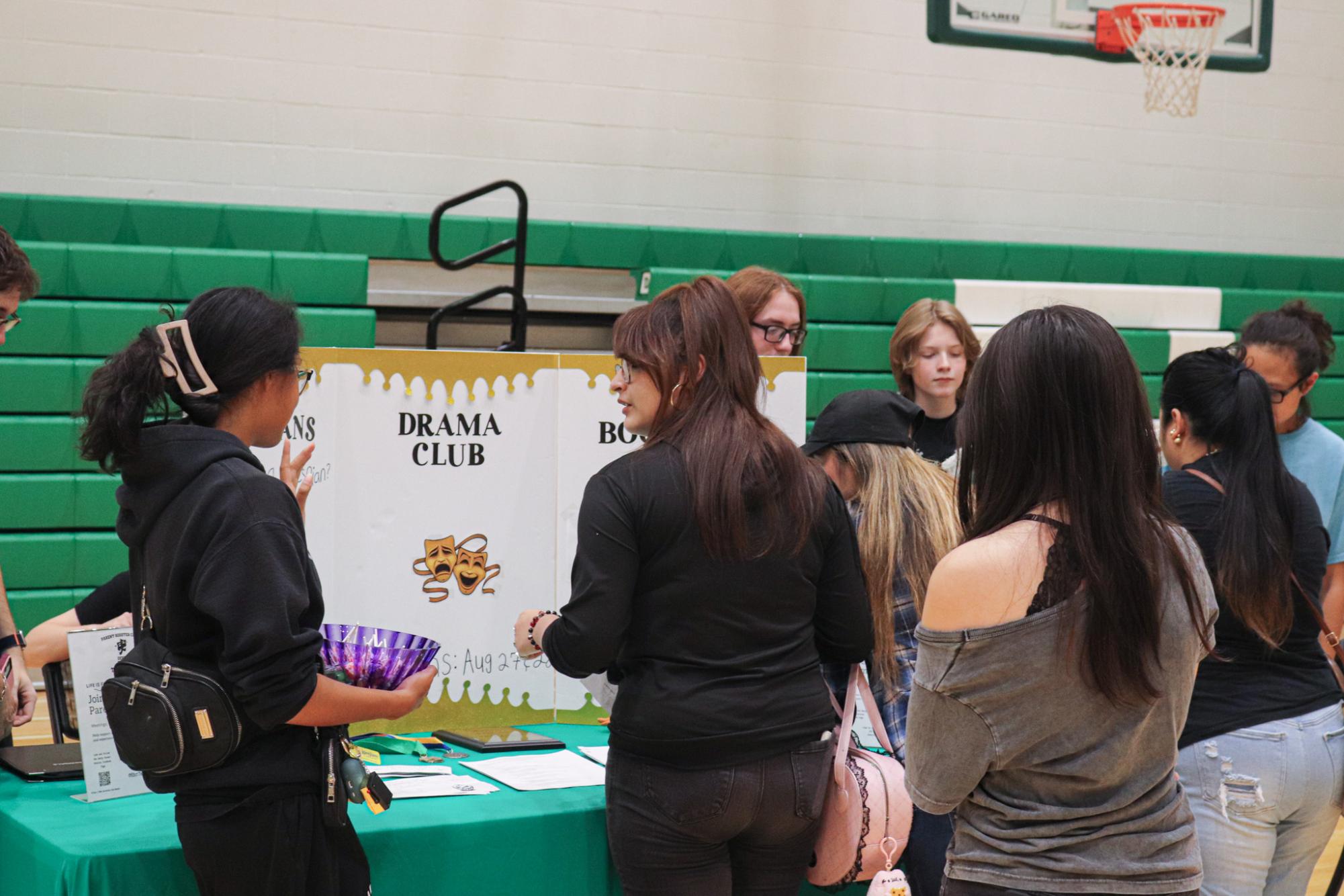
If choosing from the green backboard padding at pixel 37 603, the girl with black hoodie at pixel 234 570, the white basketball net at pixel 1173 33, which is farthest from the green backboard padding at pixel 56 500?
the white basketball net at pixel 1173 33

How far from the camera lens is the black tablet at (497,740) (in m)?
2.50

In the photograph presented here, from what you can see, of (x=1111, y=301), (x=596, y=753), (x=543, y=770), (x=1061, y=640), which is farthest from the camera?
(x=1111, y=301)

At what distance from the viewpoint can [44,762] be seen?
226 centimetres

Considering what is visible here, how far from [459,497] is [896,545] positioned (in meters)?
0.95

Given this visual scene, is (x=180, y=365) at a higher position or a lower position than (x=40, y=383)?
higher

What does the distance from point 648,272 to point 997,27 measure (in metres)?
2.02

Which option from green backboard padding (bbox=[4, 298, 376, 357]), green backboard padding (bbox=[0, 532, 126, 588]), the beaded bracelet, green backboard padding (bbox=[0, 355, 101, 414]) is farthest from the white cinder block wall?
the beaded bracelet

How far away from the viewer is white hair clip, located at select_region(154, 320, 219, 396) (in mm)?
1723

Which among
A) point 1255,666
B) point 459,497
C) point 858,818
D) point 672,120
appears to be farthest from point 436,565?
point 672,120

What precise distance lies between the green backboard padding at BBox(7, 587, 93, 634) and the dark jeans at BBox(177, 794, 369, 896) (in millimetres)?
3980

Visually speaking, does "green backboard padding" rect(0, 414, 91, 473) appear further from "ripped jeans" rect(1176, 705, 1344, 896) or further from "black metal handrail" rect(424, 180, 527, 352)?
"ripped jeans" rect(1176, 705, 1344, 896)

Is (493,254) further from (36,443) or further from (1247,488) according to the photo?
(1247,488)

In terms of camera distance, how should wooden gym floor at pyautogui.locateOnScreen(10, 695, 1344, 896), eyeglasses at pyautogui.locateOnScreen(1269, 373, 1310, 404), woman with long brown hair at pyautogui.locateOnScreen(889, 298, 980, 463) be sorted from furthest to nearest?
wooden gym floor at pyautogui.locateOnScreen(10, 695, 1344, 896), woman with long brown hair at pyautogui.locateOnScreen(889, 298, 980, 463), eyeglasses at pyautogui.locateOnScreen(1269, 373, 1310, 404)

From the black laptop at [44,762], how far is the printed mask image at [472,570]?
0.78 m
